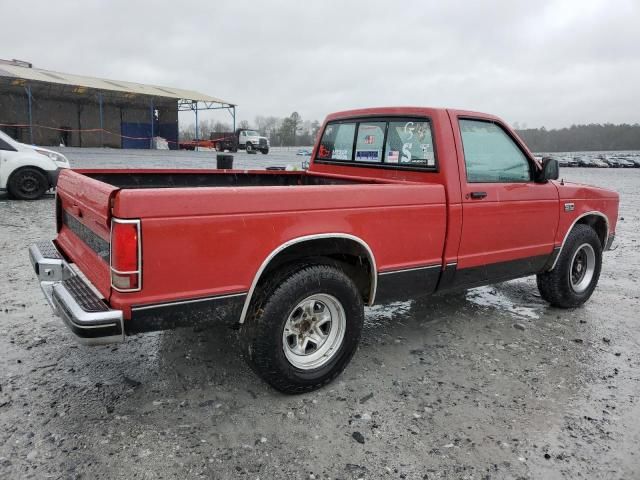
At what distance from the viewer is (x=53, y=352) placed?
11.7 ft

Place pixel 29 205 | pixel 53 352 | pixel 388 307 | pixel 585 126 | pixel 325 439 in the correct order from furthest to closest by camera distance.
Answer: pixel 585 126
pixel 29 205
pixel 388 307
pixel 53 352
pixel 325 439

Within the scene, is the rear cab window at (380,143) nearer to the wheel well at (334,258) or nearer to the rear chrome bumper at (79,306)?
Result: the wheel well at (334,258)

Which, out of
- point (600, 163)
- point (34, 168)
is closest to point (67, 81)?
point (34, 168)

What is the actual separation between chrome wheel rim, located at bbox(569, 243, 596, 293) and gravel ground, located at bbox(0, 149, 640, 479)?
67 cm

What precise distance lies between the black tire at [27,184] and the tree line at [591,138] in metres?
111

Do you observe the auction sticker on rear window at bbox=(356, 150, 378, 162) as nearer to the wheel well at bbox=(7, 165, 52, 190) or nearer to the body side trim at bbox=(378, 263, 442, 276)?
the body side trim at bbox=(378, 263, 442, 276)

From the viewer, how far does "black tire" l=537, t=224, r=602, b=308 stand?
4.84 m

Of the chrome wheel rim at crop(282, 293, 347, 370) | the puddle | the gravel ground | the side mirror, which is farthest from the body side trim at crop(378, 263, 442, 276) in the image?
the puddle

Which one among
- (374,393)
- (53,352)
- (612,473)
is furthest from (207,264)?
(612,473)

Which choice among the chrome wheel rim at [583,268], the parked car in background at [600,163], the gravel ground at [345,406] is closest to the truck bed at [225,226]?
the gravel ground at [345,406]

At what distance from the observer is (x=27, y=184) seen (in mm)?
9969

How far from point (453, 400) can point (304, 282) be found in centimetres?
124

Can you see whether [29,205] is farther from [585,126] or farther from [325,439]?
[585,126]

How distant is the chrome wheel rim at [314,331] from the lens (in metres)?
3.14
